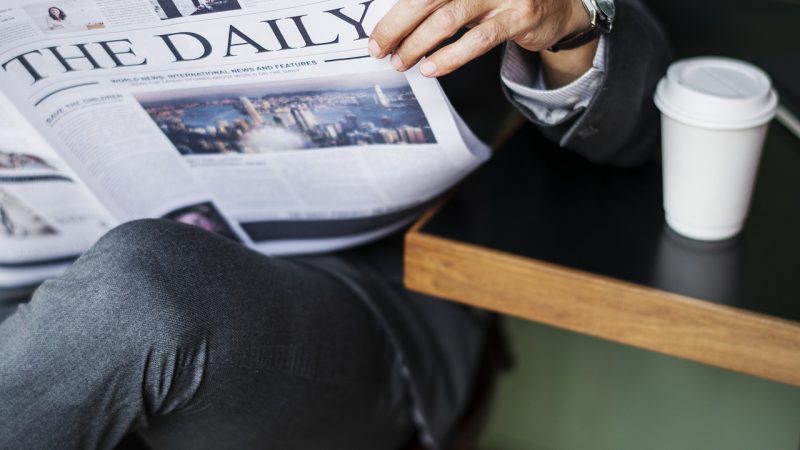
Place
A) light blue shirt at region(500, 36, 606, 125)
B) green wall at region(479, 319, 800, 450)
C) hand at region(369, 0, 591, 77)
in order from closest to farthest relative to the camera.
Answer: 1. hand at region(369, 0, 591, 77)
2. light blue shirt at region(500, 36, 606, 125)
3. green wall at region(479, 319, 800, 450)

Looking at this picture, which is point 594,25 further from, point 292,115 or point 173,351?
point 173,351

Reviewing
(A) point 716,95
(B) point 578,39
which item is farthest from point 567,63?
(A) point 716,95

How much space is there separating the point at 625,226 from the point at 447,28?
0.27 meters

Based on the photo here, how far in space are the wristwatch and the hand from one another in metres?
0.05

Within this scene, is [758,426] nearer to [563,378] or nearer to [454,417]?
[563,378]

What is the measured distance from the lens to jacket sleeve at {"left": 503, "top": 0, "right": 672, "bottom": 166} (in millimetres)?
→ 692

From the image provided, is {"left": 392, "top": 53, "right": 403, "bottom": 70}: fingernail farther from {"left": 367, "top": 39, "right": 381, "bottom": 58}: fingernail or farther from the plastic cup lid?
the plastic cup lid

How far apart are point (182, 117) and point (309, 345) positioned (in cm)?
24

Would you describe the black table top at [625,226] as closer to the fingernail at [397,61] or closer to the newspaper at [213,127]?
the newspaper at [213,127]

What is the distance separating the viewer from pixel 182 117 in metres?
0.71

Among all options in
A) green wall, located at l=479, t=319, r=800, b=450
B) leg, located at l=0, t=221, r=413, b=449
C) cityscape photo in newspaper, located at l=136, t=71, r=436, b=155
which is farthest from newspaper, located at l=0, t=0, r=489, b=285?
green wall, located at l=479, t=319, r=800, b=450

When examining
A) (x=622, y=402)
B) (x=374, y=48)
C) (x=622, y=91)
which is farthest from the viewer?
(x=622, y=402)

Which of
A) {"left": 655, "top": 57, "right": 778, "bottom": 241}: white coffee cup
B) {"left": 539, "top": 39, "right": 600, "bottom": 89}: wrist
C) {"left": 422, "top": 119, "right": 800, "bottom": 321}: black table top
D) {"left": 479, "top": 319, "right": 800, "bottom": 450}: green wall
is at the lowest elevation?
{"left": 479, "top": 319, "right": 800, "bottom": 450}: green wall

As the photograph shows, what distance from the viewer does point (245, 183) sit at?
2.57 ft
